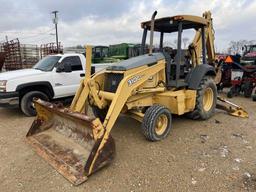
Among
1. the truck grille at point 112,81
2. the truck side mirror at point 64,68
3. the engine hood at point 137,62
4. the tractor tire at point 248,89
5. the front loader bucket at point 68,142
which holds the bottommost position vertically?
the front loader bucket at point 68,142

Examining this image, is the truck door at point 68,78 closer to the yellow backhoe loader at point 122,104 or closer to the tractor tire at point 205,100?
the yellow backhoe loader at point 122,104

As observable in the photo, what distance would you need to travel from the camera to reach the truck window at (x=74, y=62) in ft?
25.4

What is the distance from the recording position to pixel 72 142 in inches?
171

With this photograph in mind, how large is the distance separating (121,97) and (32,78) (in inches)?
147

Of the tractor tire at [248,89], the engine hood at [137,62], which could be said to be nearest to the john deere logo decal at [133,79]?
the engine hood at [137,62]

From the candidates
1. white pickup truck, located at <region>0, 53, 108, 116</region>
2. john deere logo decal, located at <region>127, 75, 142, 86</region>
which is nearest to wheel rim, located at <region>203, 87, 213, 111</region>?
john deere logo decal, located at <region>127, 75, 142, 86</region>

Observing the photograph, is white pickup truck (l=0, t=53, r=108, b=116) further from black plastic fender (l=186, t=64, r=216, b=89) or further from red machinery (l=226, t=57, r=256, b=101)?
red machinery (l=226, t=57, r=256, b=101)

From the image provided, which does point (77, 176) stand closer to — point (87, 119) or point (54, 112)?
point (87, 119)

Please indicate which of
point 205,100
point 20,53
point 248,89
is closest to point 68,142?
point 205,100

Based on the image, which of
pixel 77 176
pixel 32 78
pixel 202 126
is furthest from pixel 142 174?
pixel 32 78

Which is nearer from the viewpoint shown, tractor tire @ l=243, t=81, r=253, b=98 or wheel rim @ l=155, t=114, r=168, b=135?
wheel rim @ l=155, t=114, r=168, b=135

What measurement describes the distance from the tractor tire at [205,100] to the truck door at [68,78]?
12.4ft

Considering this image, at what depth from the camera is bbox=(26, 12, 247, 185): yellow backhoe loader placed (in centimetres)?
Answer: 369

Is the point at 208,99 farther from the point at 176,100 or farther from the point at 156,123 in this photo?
the point at 156,123
